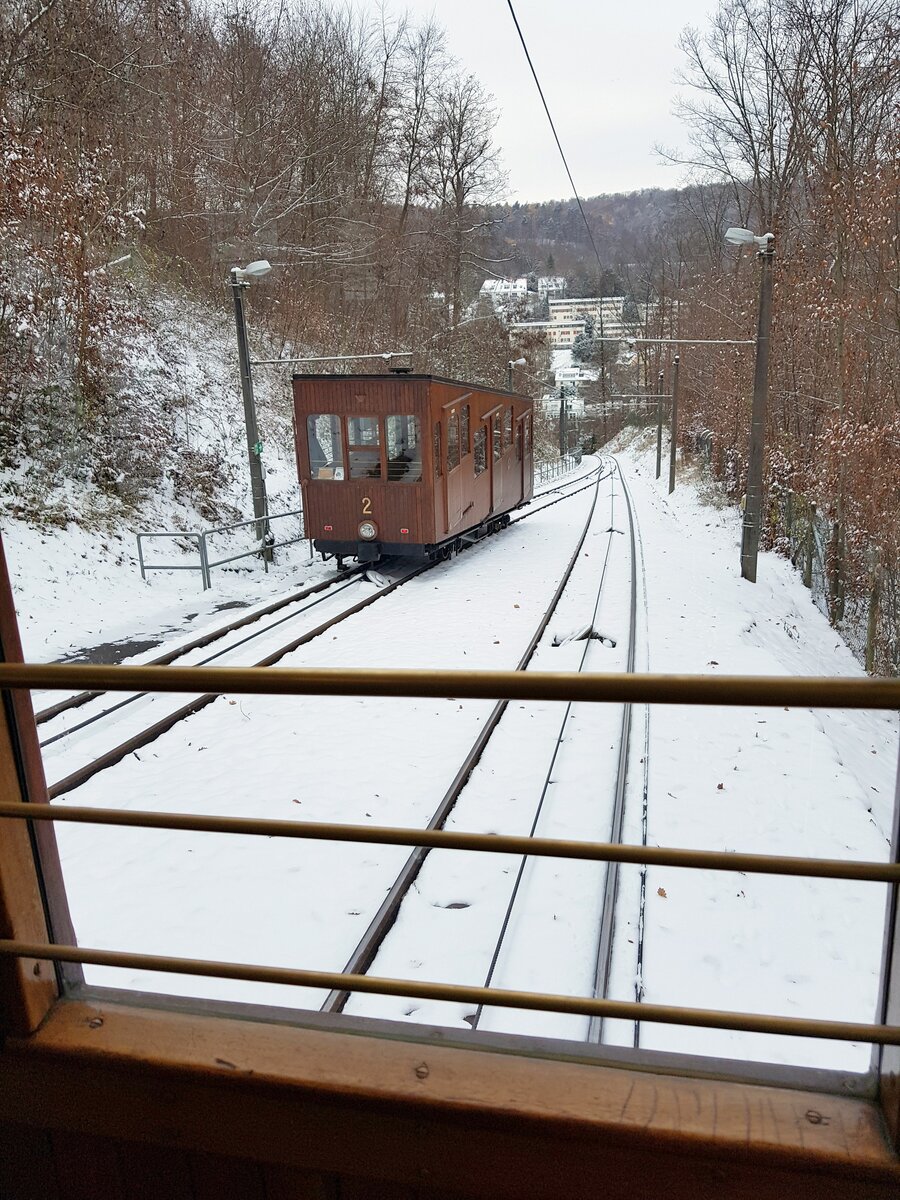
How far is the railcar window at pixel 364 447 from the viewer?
1377cm

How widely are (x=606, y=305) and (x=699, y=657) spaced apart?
114315 mm

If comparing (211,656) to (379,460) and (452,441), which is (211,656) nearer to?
(379,460)

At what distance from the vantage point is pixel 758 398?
1436cm

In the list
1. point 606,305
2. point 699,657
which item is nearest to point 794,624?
point 699,657

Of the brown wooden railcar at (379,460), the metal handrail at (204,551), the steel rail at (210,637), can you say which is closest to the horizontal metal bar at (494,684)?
the steel rail at (210,637)

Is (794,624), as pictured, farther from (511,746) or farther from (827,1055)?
(827,1055)

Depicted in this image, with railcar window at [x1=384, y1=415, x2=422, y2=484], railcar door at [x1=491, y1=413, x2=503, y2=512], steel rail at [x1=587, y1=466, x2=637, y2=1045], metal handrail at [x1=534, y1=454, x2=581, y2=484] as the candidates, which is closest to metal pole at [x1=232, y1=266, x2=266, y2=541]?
railcar window at [x1=384, y1=415, x2=422, y2=484]

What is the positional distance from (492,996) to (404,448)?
499 inches

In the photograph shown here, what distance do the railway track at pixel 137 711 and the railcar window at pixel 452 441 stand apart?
4002mm

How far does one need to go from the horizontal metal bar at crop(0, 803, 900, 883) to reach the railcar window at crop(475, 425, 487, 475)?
15.3 meters

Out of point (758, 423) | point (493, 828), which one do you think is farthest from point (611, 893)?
point (758, 423)

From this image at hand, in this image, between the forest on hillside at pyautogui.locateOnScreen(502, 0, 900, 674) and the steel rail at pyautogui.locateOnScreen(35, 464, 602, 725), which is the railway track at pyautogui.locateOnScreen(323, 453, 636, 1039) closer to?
the steel rail at pyautogui.locateOnScreen(35, 464, 602, 725)

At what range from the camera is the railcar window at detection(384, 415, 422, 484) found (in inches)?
535

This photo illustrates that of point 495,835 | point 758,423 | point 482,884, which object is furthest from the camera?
point 758,423
